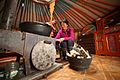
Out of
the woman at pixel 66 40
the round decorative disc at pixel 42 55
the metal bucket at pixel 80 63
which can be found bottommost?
the metal bucket at pixel 80 63

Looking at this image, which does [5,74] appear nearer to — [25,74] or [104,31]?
[25,74]

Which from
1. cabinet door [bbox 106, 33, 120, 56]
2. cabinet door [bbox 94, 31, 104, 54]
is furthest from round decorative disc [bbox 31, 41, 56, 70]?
cabinet door [bbox 94, 31, 104, 54]

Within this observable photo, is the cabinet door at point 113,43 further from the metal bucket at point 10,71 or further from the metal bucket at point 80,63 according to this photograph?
the metal bucket at point 10,71

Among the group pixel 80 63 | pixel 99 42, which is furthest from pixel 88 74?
pixel 99 42

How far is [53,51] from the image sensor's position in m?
1.30

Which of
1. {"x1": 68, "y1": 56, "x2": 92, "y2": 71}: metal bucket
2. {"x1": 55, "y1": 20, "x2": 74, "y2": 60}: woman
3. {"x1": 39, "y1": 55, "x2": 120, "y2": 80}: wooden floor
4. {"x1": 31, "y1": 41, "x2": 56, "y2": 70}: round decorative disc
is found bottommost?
{"x1": 39, "y1": 55, "x2": 120, "y2": 80}: wooden floor

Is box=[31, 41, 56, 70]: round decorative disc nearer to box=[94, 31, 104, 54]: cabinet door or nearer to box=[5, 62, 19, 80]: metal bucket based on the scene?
box=[5, 62, 19, 80]: metal bucket

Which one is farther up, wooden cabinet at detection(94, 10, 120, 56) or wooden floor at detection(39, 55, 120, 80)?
wooden cabinet at detection(94, 10, 120, 56)

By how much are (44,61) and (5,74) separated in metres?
0.43

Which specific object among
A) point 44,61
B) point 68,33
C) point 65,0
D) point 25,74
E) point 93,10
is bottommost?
point 25,74

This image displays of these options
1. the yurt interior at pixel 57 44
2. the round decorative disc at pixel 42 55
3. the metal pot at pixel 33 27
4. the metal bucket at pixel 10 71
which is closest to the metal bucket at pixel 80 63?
the yurt interior at pixel 57 44

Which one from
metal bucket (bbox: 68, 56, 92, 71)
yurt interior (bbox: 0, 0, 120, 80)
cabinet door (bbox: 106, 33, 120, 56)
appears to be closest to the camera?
yurt interior (bbox: 0, 0, 120, 80)

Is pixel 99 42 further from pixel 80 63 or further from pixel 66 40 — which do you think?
pixel 80 63

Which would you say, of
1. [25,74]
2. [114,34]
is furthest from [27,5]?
[25,74]
